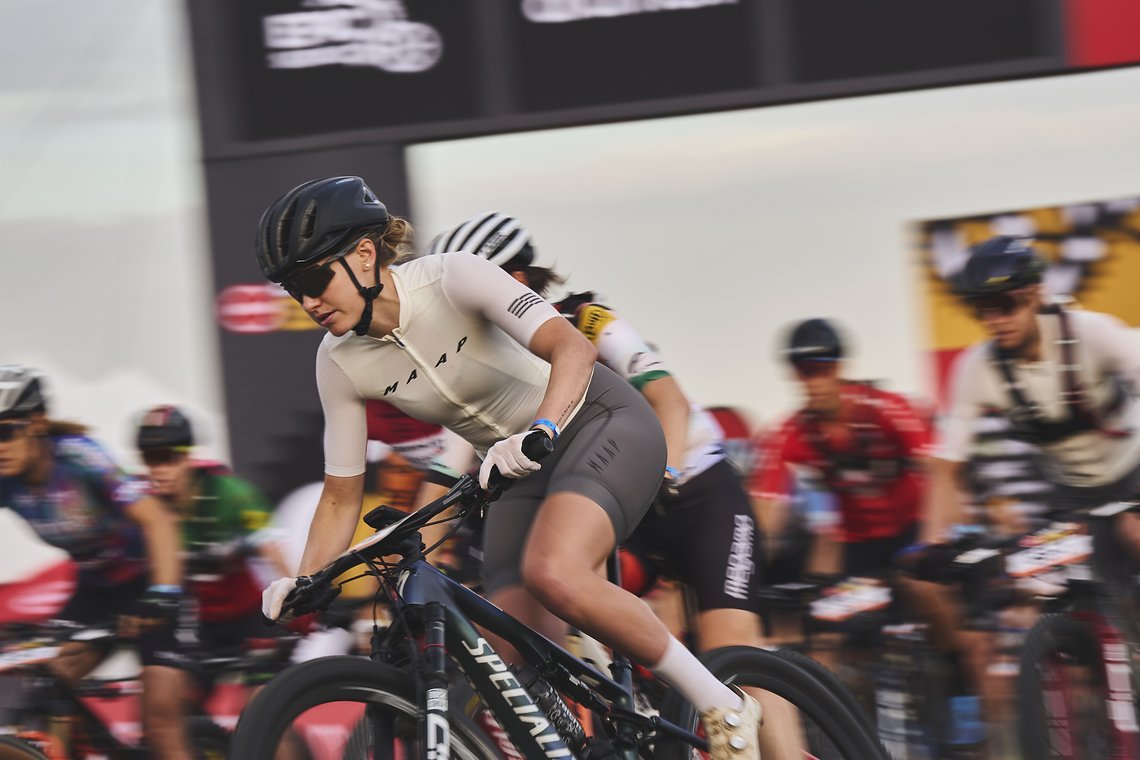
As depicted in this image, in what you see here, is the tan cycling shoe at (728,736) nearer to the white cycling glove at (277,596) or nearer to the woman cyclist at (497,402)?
the woman cyclist at (497,402)

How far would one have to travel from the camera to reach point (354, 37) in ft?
24.2

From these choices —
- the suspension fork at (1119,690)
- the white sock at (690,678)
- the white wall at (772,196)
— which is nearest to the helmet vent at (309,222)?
the white sock at (690,678)

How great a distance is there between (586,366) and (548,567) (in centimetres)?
46

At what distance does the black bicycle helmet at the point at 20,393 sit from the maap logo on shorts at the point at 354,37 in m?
2.71

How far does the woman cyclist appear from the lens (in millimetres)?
3174

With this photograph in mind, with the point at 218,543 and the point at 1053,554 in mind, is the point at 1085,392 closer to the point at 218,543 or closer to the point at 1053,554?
the point at 1053,554

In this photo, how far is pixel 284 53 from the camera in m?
7.43

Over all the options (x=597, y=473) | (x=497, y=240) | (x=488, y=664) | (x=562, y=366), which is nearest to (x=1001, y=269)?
(x=497, y=240)

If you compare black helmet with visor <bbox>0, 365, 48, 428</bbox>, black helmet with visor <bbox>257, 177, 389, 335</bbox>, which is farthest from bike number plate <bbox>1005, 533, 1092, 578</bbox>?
black helmet with visor <bbox>0, 365, 48, 428</bbox>

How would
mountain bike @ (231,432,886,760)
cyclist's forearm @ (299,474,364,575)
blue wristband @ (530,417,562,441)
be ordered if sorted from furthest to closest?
1. cyclist's forearm @ (299,474,364,575)
2. blue wristband @ (530,417,562,441)
3. mountain bike @ (231,432,886,760)

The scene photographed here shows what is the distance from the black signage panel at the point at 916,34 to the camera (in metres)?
7.21

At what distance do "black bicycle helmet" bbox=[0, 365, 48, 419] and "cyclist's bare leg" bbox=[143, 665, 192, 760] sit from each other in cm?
106

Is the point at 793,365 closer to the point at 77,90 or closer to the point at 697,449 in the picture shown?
the point at 697,449

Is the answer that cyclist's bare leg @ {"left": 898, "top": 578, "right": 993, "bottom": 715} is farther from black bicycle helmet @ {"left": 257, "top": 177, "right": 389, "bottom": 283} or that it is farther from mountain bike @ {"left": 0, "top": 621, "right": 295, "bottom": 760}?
black bicycle helmet @ {"left": 257, "top": 177, "right": 389, "bottom": 283}
